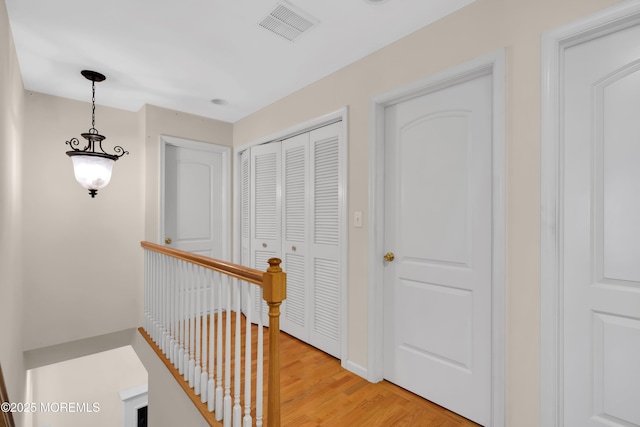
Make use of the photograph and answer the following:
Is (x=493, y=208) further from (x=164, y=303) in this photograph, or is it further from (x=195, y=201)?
(x=195, y=201)

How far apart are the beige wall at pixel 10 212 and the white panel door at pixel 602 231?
9.80ft

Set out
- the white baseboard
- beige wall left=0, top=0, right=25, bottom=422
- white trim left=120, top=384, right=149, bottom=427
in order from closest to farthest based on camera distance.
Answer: beige wall left=0, top=0, right=25, bottom=422
the white baseboard
white trim left=120, top=384, right=149, bottom=427

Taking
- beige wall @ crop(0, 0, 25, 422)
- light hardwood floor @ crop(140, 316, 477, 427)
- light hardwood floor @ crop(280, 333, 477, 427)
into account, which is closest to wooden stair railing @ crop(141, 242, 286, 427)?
light hardwood floor @ crop(140, 316, 477, 427)

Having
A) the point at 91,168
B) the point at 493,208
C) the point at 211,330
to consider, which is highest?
the point at 91,168

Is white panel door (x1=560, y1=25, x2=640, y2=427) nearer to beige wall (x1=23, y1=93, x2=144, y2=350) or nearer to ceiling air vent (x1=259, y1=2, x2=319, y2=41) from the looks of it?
ceiling air vent (x1=259, y1=2, x2=319, y2=41)

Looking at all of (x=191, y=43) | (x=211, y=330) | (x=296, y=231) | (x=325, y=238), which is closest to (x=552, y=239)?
(x=325, y=238)

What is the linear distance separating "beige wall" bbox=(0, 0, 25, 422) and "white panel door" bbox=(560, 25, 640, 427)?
299 centimetres

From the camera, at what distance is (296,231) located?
2.91 meters

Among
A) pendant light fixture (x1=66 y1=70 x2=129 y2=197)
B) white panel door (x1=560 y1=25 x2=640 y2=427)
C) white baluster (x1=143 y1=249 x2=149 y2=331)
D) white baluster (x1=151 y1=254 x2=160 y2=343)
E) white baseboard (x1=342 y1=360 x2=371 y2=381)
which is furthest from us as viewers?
white baluster (x1=143 y1=249 x2=149 y2=331)

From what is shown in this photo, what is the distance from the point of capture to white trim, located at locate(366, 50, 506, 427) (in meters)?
1.52

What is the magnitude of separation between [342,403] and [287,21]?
7.91ft

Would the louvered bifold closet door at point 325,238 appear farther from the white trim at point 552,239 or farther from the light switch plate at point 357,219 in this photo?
the white trim at point 552,239

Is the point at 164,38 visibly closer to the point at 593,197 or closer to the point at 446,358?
the point at 593,197

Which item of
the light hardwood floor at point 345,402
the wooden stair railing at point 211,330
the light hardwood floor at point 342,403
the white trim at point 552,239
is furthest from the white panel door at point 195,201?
the white trim at point 552,239
